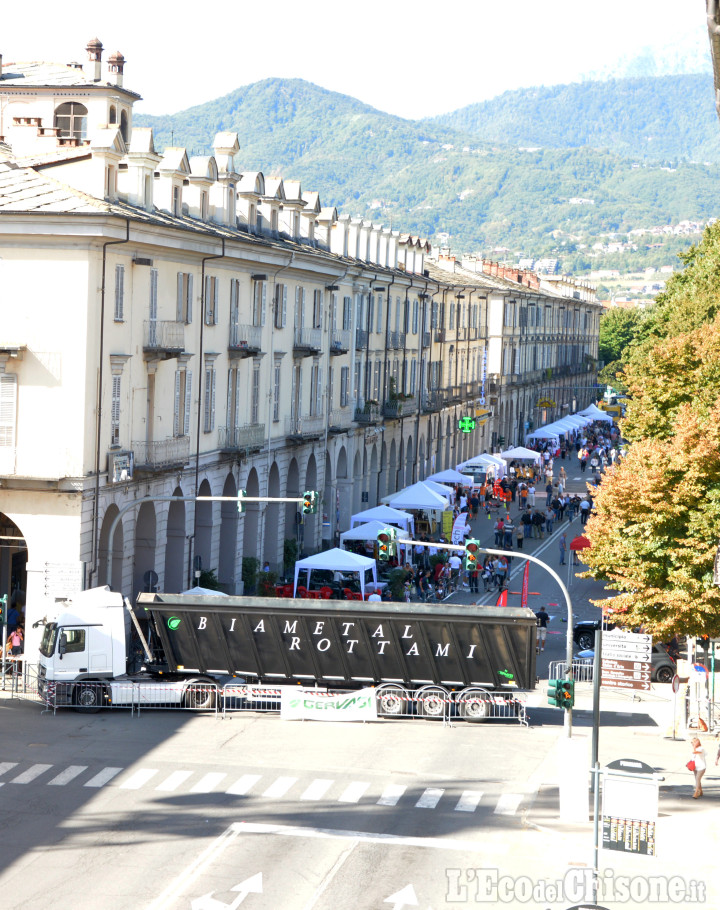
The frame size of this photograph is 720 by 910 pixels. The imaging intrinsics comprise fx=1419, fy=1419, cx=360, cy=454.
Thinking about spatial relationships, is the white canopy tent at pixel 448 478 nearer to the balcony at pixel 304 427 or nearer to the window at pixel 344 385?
the window at pixel 344 385

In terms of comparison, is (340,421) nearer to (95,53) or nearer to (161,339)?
(95,53)

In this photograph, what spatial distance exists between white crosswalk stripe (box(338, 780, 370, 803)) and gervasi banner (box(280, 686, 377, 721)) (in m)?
6.18

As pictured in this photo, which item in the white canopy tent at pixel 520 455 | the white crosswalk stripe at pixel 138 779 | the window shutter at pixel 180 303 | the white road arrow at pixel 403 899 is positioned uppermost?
the window shutter at pixel 180 303

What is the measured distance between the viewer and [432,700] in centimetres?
3541

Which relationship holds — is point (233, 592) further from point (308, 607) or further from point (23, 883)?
point (23, 883)

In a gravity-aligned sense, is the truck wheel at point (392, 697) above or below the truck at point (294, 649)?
below

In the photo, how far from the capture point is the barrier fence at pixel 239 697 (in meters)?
35.1

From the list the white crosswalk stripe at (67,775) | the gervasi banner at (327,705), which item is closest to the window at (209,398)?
the gervasi banner at (327,705)

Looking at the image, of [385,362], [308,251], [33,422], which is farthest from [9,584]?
[385,362]

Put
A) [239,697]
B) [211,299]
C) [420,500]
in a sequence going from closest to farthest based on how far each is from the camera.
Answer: [239,697] → [211,299] → [420,500]

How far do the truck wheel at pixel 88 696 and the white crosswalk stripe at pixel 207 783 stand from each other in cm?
699

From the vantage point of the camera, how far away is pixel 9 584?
4384 cm

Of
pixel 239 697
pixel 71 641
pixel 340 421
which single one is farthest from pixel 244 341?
pixel 71 641

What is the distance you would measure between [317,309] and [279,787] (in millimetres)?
36656
